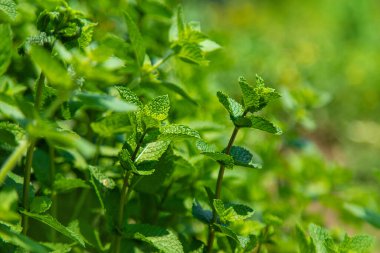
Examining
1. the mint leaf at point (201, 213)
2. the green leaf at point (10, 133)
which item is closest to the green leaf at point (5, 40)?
the green leaf at point (10, 133)

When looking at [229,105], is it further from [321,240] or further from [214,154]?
[321,240]

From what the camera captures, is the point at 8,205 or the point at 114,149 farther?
the point at 114,149

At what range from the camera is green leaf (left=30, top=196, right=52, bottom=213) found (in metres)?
0.89

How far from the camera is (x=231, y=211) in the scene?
0.95 meters

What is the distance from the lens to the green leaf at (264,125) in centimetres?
89

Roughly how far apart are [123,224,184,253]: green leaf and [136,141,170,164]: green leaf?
0.41 ft

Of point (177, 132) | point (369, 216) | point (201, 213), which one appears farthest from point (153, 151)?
point (369, 216)

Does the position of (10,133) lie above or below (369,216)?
below

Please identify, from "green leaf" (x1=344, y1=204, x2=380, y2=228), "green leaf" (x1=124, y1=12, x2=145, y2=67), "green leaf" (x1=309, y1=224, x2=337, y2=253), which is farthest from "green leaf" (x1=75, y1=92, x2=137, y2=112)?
"green leaf" (x1=344, y1=204, x2=380, y2=228)

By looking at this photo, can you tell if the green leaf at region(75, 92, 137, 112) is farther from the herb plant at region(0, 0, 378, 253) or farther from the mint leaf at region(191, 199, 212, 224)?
the mint leaf at region(191, 199, 212, 224)

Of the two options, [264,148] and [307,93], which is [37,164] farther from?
[307,93]

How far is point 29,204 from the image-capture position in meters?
0.94

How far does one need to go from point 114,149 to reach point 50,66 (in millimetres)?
557

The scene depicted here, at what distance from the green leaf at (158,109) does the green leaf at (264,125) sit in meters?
0.13
